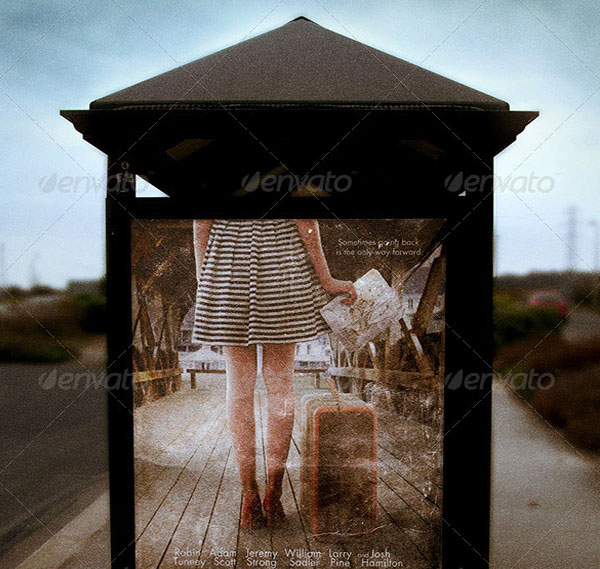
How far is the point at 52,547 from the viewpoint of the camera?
3.66 meters

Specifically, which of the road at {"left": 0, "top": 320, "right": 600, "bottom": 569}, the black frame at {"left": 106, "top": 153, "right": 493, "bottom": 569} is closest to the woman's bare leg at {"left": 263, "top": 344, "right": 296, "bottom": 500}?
the black frame at {"left": 106, "top": 153, "right": 493, "bottom": 569}

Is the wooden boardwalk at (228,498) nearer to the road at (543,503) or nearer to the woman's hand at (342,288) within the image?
the woman's hand at (342,288)

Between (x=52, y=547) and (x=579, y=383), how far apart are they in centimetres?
878

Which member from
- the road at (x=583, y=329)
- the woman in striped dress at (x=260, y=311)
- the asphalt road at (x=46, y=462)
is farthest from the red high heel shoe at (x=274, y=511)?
the road at (x=583, y=329)

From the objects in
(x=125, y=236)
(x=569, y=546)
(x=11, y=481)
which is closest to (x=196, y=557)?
(x=125, y=236)

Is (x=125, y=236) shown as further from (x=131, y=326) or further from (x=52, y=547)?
(x=52, y=547)

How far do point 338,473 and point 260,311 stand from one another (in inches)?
40.1

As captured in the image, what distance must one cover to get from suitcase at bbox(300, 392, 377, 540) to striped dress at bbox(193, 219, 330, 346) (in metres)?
0.44

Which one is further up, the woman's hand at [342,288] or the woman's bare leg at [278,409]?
the woman's hand at [342,288]

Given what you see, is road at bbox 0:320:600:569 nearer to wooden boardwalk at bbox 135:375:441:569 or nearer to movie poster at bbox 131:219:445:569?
wooden boardwalk at bbox 135:375:441:569

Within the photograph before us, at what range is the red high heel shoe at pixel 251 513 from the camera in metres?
2.95

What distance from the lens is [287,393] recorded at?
9.74ft

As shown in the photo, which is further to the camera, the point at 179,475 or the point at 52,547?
the point at 52,547

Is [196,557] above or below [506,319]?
below
